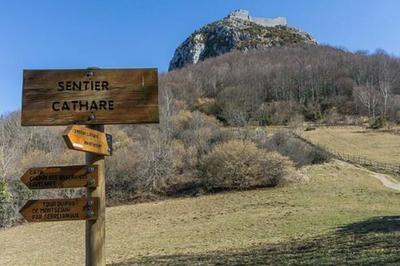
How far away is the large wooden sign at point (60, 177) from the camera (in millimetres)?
5082

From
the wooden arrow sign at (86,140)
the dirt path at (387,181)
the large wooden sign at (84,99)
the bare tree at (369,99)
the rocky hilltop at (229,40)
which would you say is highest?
the rocky hilltop at (229,40)

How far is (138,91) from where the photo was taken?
17.5 feet

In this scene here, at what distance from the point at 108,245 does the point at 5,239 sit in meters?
10.4

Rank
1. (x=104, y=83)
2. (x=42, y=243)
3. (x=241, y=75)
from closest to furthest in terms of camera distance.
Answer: (x=104, y=83) < (x=42, y=243) < (x=241, y=75)

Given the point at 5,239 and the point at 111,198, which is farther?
Answer: the point at 111,198

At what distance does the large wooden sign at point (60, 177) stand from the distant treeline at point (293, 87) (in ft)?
251

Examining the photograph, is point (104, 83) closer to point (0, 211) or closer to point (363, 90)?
point (0, 211)

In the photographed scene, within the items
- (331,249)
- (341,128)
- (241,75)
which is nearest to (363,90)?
(341,128)

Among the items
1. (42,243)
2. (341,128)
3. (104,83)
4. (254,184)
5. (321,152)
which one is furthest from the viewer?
(341,128)

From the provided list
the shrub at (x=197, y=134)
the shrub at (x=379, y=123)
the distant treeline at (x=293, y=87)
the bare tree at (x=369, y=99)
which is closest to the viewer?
the shrub at (x=197, y=134)

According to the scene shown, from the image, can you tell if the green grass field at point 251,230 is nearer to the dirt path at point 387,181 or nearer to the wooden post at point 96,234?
the dirt path at point 387,181

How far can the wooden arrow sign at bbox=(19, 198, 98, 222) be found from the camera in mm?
5023

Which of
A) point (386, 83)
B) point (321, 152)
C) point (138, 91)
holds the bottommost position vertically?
point (321, 152)

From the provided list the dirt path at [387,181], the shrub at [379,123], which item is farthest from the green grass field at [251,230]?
the shrub at [379,123]
